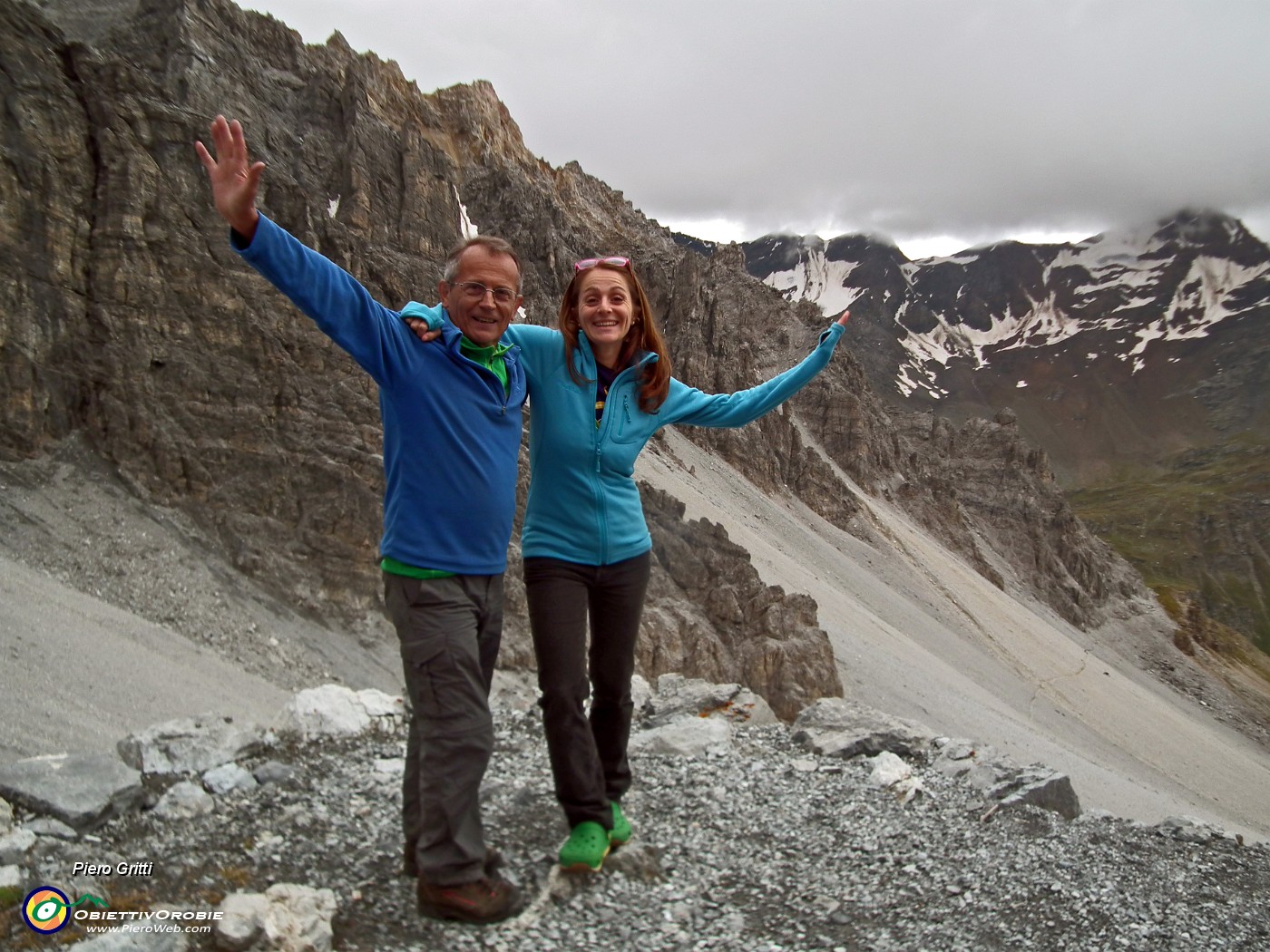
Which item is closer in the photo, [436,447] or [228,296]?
[436,447]

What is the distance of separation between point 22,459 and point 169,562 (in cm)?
542

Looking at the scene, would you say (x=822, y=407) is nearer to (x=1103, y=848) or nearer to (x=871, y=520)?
(x=871, y=520)

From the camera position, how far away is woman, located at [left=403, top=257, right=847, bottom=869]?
5016mm

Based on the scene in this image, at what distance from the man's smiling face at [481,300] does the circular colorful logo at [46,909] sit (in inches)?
135

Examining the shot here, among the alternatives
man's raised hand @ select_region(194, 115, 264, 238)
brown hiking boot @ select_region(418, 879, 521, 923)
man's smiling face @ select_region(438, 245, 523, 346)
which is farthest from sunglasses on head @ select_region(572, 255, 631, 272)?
brown hiking boot @ select_region(418, 879, 521, 923)

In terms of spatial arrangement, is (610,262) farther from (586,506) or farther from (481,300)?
(586,506)

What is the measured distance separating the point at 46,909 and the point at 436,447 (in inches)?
113

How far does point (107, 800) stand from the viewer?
18.5 feet

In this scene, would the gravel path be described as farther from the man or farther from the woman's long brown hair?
the woman's long brown hair

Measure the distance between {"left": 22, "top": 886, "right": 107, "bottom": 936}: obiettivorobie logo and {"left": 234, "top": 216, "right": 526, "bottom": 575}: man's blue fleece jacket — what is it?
2.24 m

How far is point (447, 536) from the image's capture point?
4.62 metres

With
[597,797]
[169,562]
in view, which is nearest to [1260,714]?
[169,562]

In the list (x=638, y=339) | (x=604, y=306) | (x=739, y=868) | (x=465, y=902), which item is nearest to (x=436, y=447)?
(x=604, y=306)

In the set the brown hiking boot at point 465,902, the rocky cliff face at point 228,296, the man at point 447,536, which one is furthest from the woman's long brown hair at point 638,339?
the rocky cliff face at point 228,296
